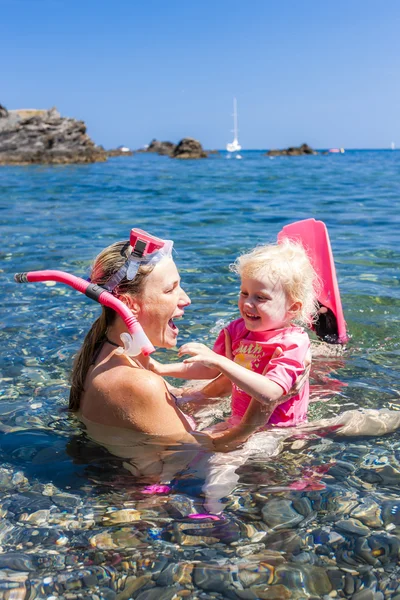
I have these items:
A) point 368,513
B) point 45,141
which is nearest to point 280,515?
point 368,513

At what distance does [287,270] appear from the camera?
3.53m

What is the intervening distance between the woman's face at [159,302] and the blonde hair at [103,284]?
45mm

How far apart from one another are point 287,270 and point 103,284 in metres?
1.03

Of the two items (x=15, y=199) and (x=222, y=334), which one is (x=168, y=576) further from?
(x=15, y=199)

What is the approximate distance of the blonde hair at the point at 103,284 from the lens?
3275mm

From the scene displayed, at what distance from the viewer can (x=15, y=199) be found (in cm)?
1880

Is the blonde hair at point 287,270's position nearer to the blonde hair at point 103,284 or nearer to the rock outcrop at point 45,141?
the blonde hair at point 103,284

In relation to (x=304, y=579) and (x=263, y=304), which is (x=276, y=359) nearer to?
(x=263, y=304)

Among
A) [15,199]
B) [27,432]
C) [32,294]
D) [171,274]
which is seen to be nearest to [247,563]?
[171,274]

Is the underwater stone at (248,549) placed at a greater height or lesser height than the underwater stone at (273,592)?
greater

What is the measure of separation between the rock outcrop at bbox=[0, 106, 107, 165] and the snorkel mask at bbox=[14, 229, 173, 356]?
45.4 meters

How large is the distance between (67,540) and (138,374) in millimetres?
842

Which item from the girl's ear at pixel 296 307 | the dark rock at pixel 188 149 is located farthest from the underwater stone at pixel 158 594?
the dark rock at pixel 188 149

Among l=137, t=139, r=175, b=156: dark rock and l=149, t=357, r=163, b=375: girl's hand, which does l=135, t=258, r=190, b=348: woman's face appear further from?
l=137, t=139, r=175, b=156: dark rock
